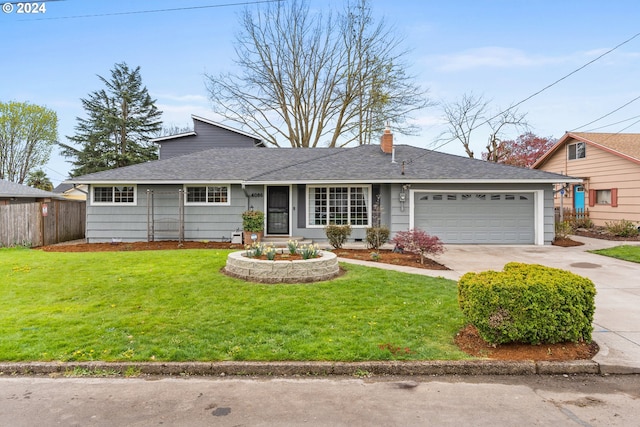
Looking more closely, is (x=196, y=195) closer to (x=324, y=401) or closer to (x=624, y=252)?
(x=324, y=401)

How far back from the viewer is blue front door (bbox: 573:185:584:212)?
64.8 feet

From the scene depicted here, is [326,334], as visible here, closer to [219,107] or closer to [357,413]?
[357,413]

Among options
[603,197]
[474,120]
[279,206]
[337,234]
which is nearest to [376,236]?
[337,234]

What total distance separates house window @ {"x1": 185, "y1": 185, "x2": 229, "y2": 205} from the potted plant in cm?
150

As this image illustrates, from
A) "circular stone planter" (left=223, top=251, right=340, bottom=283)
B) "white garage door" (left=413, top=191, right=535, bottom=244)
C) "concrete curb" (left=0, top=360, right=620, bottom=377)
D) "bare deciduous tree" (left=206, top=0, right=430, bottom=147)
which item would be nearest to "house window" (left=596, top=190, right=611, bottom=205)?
"white garage door" (left=413, top=191, right=535, bottom=244)

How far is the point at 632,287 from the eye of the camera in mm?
7262

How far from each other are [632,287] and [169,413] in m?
8.34

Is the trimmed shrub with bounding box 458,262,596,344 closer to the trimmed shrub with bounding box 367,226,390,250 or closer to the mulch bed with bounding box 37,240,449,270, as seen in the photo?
the mulch bed with bounding box 37,240,449,270

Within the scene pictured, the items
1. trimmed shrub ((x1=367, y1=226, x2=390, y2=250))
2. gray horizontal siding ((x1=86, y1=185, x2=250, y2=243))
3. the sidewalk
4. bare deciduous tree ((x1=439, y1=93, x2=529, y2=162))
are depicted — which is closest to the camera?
the sidewalk

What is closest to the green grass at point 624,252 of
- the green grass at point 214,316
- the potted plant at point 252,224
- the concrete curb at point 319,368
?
the green grass at point 214,316

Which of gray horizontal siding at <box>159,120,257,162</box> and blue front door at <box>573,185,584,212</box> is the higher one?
gray horizontal siding at <box>159,120,257,162</box>

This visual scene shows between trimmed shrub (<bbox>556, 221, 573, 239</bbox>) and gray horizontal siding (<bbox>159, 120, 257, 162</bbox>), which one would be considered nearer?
trimmed shrub (<bbox>556, 221, 573, 239</bbox>)

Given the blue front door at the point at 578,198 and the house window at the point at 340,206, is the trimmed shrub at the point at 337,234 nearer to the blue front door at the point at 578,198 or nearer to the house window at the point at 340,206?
the house window at the point at 340,206

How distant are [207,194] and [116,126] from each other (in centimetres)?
2392
